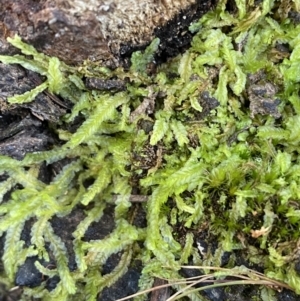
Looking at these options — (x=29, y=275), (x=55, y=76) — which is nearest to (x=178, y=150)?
(x=55, y=76)

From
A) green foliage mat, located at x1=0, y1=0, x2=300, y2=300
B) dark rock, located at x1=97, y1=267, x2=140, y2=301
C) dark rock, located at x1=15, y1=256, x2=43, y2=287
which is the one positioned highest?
green foliage mat, located at x1=0, y1=0, x2=300, y2=300

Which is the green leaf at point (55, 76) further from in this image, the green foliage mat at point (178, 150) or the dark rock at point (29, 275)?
the dark rock at point (29, 275)

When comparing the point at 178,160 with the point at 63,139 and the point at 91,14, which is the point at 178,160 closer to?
the point at 63,139

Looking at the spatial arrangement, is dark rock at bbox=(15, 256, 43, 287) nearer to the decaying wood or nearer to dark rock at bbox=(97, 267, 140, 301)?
dark rock at bbox=(97, 267, 140, 301)

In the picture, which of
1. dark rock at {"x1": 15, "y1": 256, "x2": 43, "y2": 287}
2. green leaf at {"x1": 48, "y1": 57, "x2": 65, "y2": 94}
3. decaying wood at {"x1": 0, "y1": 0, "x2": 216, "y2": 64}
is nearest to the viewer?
decaying wood at {"x1": 0, "y1": 0, "x2": 216, "y2": 64}

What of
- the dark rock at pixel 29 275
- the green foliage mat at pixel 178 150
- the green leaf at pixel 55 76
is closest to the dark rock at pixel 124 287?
the green foliage mat at pixel 178 150

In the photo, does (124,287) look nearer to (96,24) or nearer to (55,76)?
(55,76)

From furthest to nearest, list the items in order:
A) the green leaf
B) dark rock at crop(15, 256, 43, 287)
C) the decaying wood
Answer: dark rock at crop(15, 256, 43, 287) < the green leaf < the decaying wood

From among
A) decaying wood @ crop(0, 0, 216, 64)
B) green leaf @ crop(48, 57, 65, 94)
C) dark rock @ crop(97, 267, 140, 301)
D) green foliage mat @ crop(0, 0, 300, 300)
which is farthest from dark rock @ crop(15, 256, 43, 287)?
decaying wood @ crop(0, 0, 216, 64)
